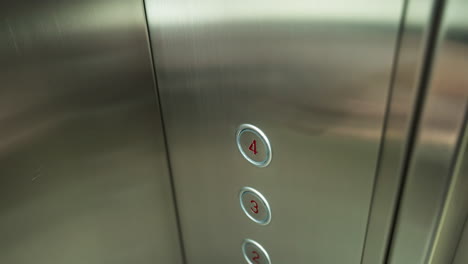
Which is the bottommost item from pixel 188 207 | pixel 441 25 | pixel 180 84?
pixel 188 207

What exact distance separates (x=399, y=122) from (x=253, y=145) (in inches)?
10.8

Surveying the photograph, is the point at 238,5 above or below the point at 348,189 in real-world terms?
above

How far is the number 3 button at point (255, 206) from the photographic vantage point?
0.73m

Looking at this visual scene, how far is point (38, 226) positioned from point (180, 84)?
15.8 inches

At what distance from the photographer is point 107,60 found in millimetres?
758

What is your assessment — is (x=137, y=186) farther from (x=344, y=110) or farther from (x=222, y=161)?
(x=344, y=110)

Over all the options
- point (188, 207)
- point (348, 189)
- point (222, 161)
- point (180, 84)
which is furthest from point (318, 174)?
point (188, 207)

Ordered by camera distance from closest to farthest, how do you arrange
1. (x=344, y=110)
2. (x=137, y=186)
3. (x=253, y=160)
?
(x=344, y=110), (x=253, y=160), (x=137, y=186)

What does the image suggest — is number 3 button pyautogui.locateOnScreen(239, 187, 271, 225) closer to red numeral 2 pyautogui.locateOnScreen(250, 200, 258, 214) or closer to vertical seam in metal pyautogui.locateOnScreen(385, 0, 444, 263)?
red numeral 2 pyautogui.locateOnScreen(250, 200, 258, 214)

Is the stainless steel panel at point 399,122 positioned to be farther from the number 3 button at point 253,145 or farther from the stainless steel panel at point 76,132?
the stainless steel panel at point 76,132

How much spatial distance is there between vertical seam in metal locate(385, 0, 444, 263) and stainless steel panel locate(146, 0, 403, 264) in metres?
0.04

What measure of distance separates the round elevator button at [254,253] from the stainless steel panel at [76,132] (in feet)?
0.85

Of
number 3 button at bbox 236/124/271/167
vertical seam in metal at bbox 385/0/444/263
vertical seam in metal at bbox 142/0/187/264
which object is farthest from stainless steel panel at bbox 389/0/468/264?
vertical seam in metal at bbox 142/0/187/264

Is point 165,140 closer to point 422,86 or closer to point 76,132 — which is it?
point 76,132
